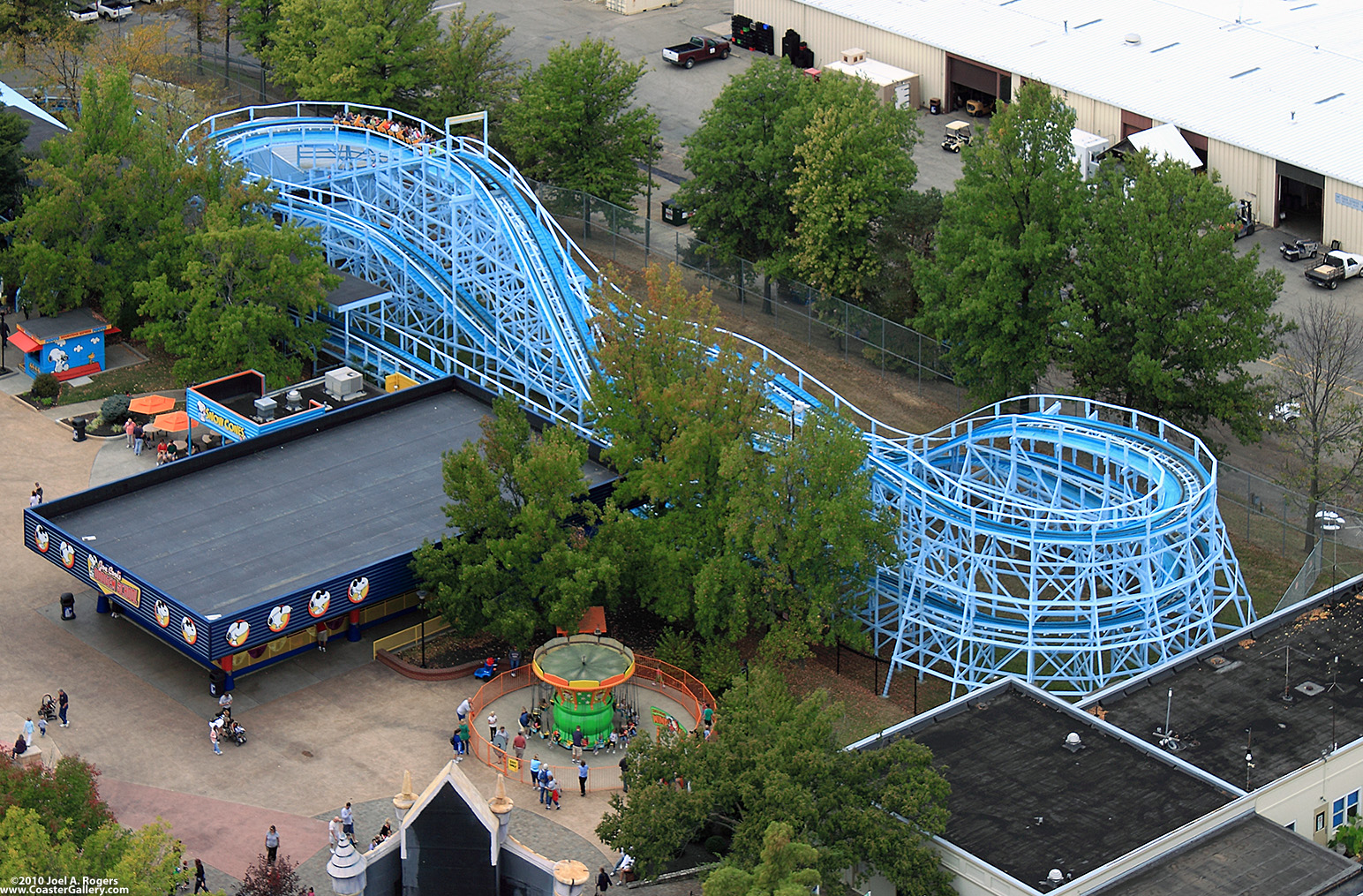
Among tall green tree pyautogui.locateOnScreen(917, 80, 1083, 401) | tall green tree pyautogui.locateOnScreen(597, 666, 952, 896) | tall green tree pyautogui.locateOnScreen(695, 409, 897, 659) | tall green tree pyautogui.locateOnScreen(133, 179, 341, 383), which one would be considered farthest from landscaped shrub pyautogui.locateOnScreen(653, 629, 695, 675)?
tall green tree pyautogui.locateOnScreen(133, 179, 341, 383)

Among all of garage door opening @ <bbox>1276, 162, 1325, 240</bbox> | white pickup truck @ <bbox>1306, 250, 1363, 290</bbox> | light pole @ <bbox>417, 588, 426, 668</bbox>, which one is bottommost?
light pole @ <bbox>417, 588, 426, 668</bbox>

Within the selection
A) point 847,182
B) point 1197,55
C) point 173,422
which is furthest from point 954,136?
point 173,422

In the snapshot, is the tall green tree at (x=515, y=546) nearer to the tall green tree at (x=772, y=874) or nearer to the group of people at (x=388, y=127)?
the tall green tree at (x=772, y=874)

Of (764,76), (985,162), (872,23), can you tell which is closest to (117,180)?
(764,76)

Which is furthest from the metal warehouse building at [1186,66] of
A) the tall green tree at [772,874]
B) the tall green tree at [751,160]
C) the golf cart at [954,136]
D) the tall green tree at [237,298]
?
the tall green tree at [772,874]

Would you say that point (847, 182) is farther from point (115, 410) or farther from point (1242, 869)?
point (1242, 869)

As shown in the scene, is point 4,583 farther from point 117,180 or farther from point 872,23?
point 872,23

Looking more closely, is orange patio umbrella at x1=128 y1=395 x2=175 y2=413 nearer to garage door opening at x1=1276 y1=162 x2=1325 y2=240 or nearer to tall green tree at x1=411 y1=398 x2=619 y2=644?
tall green tree at x1=411 y1=398 x2=619 y2=644
